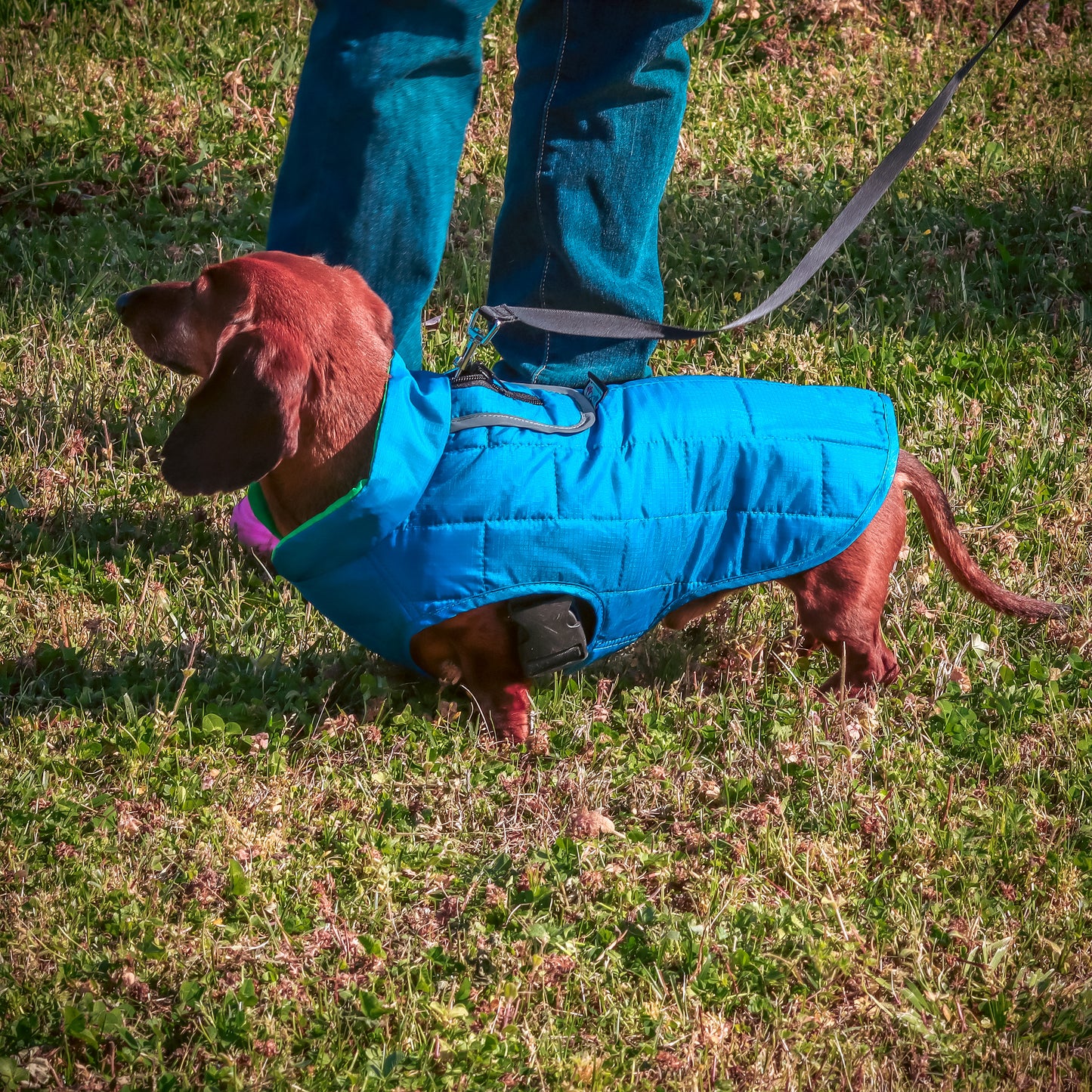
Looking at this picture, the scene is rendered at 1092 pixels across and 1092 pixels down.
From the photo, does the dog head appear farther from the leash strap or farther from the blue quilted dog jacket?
the leash strap

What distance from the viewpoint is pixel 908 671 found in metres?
3.29

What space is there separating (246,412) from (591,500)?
0.82 meters

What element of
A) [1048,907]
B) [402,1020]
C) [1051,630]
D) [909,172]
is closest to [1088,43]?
[909,172]

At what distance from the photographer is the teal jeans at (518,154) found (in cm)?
302

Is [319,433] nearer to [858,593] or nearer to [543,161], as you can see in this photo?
[543,161]

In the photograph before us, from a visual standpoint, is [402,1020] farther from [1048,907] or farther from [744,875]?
[1048,907]

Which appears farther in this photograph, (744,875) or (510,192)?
(510,192)

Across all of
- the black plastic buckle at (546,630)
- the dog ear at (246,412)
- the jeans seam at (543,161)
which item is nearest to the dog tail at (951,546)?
the black plastic buckle at (546,630)

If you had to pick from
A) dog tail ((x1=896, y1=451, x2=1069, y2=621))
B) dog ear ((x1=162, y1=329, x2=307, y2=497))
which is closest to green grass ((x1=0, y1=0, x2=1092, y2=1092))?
dog tail ((x1=896, y1=451, x2=1069, y2=621))

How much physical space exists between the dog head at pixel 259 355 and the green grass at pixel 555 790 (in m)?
0.77

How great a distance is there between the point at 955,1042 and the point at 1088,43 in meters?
6.90

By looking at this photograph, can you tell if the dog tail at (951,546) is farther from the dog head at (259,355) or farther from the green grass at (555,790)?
the dog head at (259,355)

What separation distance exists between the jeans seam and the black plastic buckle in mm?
979

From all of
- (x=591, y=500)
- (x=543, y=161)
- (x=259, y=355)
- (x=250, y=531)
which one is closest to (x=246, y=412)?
(x=259, y=355)
